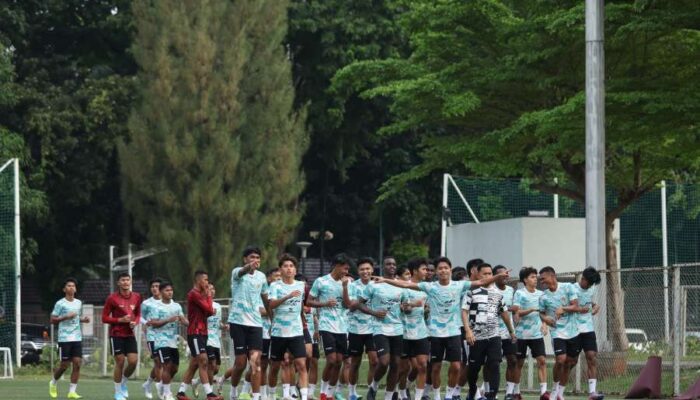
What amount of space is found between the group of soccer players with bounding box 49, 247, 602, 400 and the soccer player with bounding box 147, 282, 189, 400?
35.8 inches

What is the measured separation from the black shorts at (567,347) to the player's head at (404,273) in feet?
7.24

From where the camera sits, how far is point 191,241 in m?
55.3

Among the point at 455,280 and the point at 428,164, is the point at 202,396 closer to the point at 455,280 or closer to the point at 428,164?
the point at 455,280

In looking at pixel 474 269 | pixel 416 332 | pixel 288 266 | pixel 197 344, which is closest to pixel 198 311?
Answer: pixel 197 344

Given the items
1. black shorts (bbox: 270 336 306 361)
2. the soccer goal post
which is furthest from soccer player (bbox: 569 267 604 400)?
the soccer goal post

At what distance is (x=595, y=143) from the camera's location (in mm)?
25188

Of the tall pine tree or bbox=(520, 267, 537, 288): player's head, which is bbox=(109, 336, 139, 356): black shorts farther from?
the tall pine tree

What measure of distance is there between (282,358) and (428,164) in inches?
651

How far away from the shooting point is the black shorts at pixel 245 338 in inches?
832

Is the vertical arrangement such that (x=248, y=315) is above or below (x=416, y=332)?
above

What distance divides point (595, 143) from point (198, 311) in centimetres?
685

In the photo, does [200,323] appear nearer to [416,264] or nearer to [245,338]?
[245,338]

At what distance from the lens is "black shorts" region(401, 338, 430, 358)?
21422 mm

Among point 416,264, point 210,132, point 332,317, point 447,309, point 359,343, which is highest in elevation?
point 210,132
